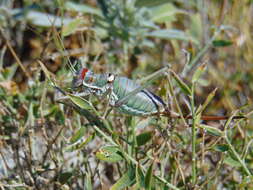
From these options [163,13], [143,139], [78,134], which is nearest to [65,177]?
[78,134]

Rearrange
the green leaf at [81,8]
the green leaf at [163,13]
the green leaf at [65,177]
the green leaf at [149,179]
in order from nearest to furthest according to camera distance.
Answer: the green leaf at [149,179]
the green leaf at [65,177]
the green leaf at [81,8]
the green leaf at [163,13]

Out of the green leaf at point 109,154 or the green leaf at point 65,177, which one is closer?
the green leaf at point 109,154

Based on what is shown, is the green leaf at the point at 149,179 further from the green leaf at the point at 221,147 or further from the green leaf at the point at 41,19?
the green leaf at the point at 41,19

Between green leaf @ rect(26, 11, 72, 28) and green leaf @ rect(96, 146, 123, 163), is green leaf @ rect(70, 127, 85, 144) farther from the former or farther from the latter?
green leaf @ rect(26, 11, 72, 28)

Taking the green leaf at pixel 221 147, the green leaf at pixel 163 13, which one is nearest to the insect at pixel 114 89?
the green leaf at pixel 221 147

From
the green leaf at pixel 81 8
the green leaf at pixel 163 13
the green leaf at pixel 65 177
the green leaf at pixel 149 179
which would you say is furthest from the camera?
the green leaf at pixel 163 13
